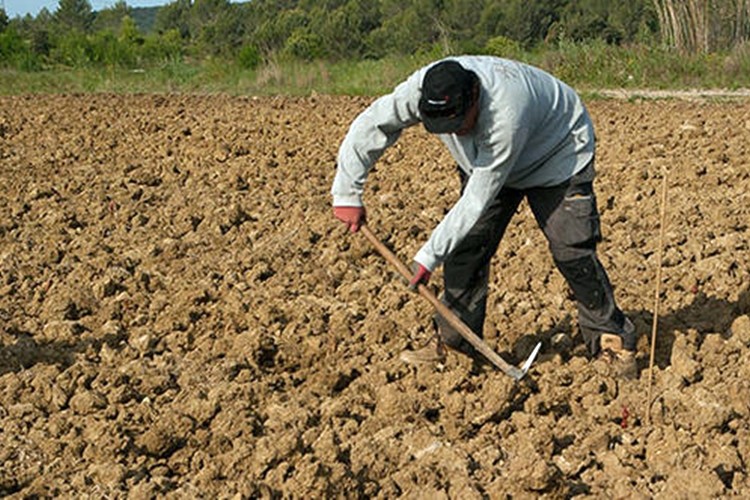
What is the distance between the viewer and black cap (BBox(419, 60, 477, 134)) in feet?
11.3

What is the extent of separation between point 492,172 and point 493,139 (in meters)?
0.13

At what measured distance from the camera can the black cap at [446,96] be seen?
3.46 m

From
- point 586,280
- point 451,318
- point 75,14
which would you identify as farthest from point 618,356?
point 75,14

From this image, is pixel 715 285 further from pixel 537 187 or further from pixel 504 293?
pixel 537 187

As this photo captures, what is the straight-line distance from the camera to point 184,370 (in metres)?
4.60

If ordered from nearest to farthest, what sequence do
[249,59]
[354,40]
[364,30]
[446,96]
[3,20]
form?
[446,96], [249,59], [3,20], [354,40], [364,30]

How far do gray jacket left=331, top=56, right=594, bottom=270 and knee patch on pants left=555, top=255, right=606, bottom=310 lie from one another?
37cm

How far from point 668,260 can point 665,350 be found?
123 centimetres

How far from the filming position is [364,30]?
124 feet

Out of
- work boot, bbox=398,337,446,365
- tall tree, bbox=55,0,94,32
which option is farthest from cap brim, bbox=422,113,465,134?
tall tree, bbox=55,0,94,32

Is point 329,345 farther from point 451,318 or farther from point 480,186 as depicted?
point 480,186

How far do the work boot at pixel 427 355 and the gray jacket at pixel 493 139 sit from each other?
0.85m

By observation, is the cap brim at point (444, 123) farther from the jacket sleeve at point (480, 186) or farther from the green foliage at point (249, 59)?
the green foliage at point (249, 59)

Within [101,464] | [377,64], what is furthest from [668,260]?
[377,64]
